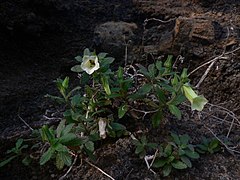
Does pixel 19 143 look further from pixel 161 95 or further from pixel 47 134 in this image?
pixel 161 95

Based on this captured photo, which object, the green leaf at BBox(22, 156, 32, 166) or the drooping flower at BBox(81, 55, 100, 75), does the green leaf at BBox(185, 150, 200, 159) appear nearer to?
the drooping flower at BBox(81, 55, 100, 75)

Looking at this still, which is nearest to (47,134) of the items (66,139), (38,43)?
(66,139)

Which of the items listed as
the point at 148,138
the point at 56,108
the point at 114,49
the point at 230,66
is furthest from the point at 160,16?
the point at 148,138

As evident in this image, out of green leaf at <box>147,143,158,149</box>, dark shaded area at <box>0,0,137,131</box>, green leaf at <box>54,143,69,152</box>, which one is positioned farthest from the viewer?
dark shaded area at <box>0,0,137,131</box>

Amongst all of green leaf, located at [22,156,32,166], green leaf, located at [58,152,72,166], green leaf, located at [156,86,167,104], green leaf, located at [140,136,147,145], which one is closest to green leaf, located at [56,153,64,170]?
green leaf, located at [58,152,72,166]

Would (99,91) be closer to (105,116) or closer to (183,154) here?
(105,116)

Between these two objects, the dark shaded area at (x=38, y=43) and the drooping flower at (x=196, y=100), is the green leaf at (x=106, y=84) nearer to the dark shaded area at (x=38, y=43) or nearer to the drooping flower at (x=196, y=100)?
the drooping flower at (x=196, y=100)
